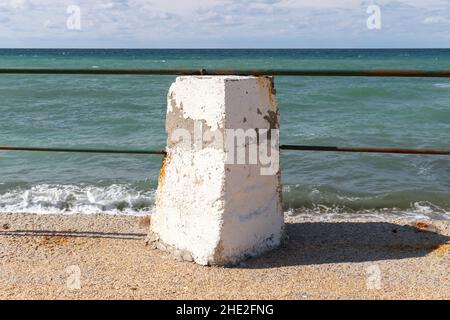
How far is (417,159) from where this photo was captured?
31.0 ft

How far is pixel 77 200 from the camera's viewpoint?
23.0 ft

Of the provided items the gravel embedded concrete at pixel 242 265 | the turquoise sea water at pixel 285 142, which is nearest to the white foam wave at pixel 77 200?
the turquoise sea water at pixel 285 142

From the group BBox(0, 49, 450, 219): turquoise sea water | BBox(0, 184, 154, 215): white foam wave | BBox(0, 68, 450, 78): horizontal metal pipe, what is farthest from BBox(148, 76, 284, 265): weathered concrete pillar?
BBox(0, 49, 450, 219): turquoise sea water

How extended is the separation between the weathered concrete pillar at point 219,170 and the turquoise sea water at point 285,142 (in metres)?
2.86

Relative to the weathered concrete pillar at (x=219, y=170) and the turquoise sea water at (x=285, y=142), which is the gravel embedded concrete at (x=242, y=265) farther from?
the turquoise sea water at (x=285, y=142)

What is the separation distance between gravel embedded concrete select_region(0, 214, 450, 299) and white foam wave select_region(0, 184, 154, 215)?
6.35 feet

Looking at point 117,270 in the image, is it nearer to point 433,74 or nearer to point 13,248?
point 13,248

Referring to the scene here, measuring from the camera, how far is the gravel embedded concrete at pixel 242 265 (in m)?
3.19

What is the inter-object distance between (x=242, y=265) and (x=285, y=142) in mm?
7820

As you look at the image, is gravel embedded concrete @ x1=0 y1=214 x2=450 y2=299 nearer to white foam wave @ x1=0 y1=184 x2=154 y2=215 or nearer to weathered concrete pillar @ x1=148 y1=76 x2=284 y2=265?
weathered concrete pillar @ x1=148 y1=76 x2=284 y2=265

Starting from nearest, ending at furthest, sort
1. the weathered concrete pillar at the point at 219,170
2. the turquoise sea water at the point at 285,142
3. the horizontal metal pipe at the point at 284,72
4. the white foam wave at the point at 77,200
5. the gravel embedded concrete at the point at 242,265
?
the gravel embedded concrete at the point at 242,265
the weathered concrete pillar at the point at 219,170
the horizontal metal pipe at the point at 284,72
the white foam wave at the point at 77,200
the turquoise sea water at the point at 285,142
